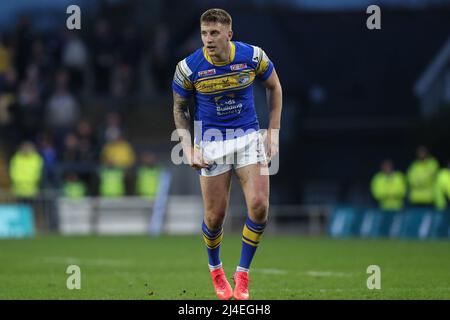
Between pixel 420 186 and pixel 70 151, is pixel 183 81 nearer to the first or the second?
pixel 420 186

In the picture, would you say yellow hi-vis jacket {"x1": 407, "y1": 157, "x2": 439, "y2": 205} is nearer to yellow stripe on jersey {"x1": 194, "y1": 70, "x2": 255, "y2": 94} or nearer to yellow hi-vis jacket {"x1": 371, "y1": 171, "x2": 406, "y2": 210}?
yellow hi-vis jacket {"x1": 371, "y1": 171, "x2": 406, "y2": 210}

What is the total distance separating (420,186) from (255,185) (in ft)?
60.3

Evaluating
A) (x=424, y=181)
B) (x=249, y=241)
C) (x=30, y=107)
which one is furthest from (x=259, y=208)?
(x=30, y=107)

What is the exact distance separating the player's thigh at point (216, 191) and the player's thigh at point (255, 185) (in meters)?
0.18

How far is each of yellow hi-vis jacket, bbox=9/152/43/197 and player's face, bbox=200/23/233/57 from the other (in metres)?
20.1

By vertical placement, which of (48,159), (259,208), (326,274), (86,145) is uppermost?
(259,208)

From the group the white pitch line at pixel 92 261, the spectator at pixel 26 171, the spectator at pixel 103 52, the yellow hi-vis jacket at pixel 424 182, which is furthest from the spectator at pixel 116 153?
the white pitch line at pixel 92 261

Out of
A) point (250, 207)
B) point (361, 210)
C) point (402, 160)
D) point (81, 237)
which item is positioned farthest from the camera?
point (402, 160)

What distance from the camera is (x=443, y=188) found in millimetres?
27938

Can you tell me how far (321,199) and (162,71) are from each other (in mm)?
17258

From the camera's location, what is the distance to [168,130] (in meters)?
38.8

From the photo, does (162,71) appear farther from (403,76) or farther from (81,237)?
(403,76)

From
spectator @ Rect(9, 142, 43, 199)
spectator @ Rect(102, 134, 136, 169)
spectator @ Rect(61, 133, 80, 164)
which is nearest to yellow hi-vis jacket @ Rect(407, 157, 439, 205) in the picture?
spectator @ Rect(102, 134, 136, 169)
